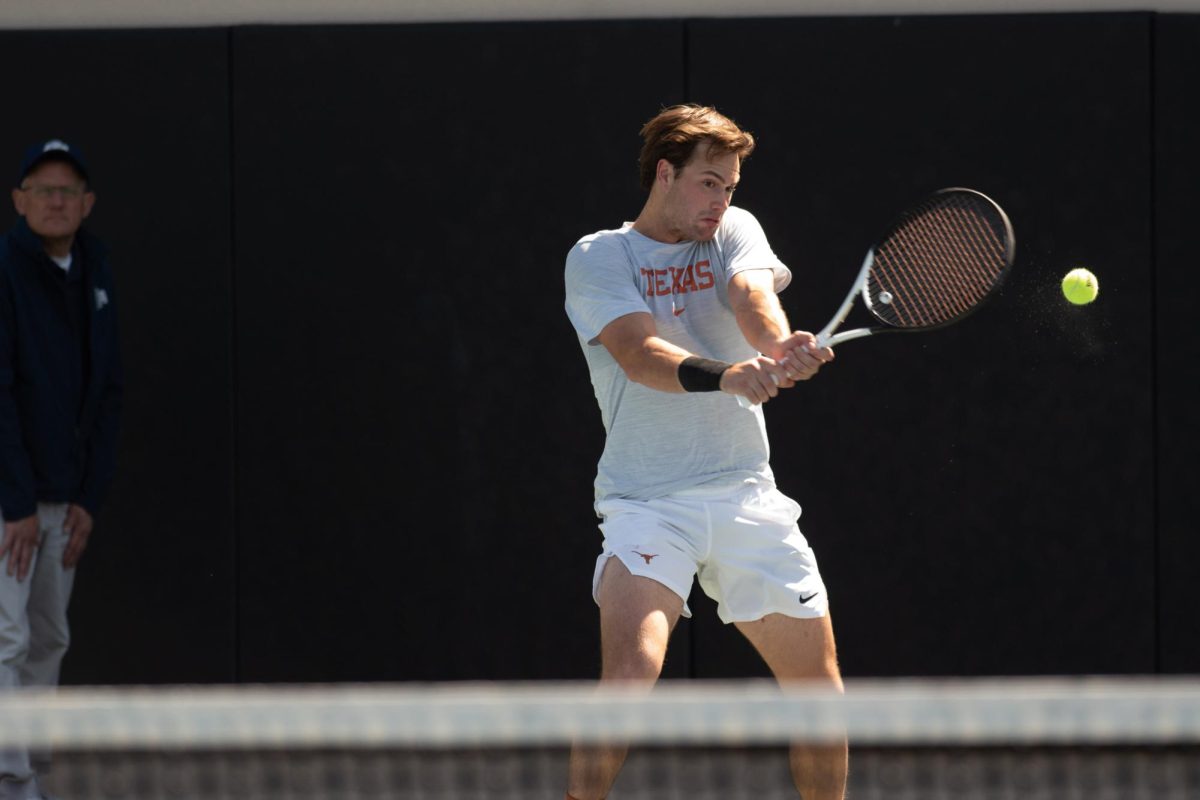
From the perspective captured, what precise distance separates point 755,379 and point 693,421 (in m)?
0.31

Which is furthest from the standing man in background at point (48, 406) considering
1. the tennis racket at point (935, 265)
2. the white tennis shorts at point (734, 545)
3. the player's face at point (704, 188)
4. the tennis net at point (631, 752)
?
the tennis racket at point (935, 265)

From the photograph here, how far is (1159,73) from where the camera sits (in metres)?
5.41

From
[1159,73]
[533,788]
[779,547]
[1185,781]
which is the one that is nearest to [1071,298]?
[1159,73]

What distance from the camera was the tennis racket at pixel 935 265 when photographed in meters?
4.10

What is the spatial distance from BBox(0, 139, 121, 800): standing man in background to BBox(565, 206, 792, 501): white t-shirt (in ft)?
5.37

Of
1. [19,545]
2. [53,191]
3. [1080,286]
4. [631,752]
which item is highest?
[53,191]

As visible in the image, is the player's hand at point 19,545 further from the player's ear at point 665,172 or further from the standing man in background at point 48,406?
the player's ear at point 665,172

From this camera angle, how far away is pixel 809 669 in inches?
156

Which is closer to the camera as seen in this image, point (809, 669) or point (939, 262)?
point (809, 669)

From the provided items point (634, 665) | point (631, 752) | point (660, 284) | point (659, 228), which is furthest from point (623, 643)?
point (631, 752)

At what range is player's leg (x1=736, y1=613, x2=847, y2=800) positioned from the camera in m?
3.94

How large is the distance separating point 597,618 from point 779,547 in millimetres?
1625

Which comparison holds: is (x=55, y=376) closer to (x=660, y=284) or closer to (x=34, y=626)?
(x=34, y=626)

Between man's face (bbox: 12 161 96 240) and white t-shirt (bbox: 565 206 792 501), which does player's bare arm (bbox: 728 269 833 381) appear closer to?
white t-shirt (bbox: 565 206 792 501)
